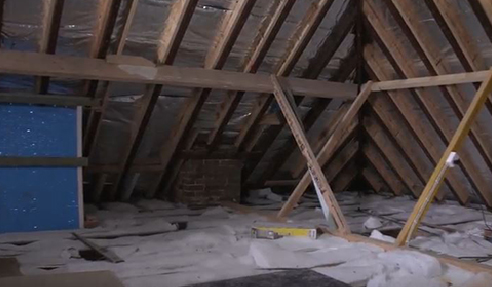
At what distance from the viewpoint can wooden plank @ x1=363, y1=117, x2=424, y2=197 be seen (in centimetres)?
691

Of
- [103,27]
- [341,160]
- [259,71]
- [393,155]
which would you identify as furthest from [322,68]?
[103,27]

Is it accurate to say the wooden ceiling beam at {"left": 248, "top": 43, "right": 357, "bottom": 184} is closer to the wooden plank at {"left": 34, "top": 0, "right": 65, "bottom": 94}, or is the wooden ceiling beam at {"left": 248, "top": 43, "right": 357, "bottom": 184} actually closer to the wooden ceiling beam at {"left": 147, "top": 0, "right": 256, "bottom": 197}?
the wooden ceiling beam at {"left": 147, "top": 0, "right": 256, "bottom": 197}

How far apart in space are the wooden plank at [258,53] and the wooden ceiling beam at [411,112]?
1.40 meters

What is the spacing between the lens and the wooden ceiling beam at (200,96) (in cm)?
473

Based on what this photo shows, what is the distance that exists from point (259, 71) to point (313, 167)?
1.41m

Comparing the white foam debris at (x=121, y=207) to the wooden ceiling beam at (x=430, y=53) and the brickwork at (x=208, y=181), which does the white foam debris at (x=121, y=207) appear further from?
the wooden ceiling beam at (x=430, y=53)

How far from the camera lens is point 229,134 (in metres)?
6.66

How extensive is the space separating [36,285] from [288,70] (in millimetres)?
3672

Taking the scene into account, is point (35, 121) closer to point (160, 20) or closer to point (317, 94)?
point (160, 20)

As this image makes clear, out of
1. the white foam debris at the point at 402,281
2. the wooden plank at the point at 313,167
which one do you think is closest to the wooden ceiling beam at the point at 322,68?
the wooden plank at the point at 313,167

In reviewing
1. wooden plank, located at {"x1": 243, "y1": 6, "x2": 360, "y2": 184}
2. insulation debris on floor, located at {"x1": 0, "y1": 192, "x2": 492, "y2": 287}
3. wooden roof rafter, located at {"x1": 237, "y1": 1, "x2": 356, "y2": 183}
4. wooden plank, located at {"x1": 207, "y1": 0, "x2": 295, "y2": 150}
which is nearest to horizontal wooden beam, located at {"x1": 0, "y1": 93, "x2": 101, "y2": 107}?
insulation debris on floor, located at {"x1": 0, "y1": 192, "x2": 492, "y2": 287}

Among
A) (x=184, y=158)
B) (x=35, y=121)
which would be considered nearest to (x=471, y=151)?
(x=184, y=158)

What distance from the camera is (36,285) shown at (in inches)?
110

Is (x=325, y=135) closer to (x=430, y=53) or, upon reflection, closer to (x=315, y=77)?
(x=315, y=77)
